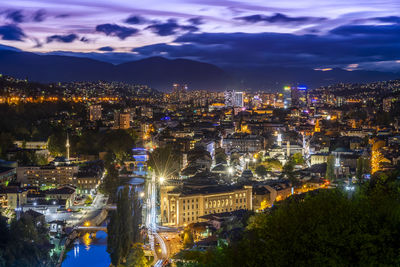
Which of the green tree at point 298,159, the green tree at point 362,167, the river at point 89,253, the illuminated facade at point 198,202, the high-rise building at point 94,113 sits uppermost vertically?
the high-rise building at point 94,113

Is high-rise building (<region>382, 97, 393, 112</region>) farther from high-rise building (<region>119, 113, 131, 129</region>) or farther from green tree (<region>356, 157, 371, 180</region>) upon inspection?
green tree (<region>356, 157, 371, 180</region>)

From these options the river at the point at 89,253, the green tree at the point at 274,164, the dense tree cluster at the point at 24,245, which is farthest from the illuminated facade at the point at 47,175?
the green tree at the point at 274,164

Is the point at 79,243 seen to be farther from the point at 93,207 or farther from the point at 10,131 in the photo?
the point at 10,131

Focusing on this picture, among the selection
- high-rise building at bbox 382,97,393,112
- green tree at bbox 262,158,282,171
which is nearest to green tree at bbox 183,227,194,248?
green tree at bbox 262,158,282,171

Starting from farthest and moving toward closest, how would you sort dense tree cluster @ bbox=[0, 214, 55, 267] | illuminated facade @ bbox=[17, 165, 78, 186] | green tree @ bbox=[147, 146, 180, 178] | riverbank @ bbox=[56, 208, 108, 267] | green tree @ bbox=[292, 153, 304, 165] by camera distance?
green tree @ bbox=[292, 153, 304, 165]
green tree @ bbox=[147, 146, 180, 178]
illuminated facade @ bbox=[17, 165, 78, 186]
riverbank @ bbox=[56, 208, 108, 267]
dense tree cluster @ bbox=[0, 214, 55, 267]

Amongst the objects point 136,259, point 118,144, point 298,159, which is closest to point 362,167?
point 298,159

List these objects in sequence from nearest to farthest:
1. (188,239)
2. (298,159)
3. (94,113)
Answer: (188,239) < (298,159) < (94,113)

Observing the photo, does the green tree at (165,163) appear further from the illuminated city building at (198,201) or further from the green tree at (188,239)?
the green tree at (188,239)

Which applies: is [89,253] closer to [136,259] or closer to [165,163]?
[136,259]

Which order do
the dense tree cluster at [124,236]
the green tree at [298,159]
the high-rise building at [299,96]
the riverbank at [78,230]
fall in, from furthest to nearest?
the high-rise building at [299,96]
the green tree at [298,159]
the riverbank at [78,230]
the dense tree cluster at [124,236]

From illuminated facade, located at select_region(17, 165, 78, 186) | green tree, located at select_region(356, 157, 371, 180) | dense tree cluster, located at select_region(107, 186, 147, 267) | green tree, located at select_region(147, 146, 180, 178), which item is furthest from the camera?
green tree, located at select_region(147, 146, 180, 178)
